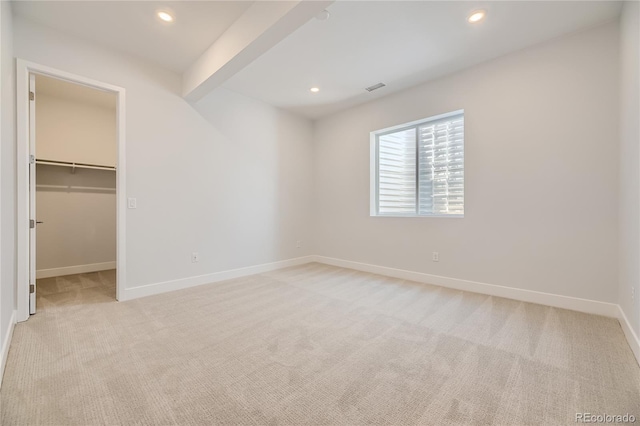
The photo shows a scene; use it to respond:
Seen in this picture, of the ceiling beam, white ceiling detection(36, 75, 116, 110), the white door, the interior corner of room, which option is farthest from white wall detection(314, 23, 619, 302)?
white ceiling detection(36, 75, 116, 110)

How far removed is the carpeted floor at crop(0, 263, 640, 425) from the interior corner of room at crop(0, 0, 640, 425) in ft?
0.06

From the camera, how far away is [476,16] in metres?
2.37

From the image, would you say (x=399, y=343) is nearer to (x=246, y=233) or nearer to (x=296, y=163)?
(x=246, y=233)

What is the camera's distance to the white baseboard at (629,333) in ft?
5.79

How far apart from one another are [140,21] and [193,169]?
1.62 metres

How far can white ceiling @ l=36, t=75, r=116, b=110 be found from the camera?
3663mm

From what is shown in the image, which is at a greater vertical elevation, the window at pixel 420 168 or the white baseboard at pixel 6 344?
the window at pixel 420 168

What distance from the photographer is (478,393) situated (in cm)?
145

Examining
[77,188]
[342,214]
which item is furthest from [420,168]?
[77,188]

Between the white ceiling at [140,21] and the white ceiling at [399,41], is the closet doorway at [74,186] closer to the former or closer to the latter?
the white ceiling at [140,21]

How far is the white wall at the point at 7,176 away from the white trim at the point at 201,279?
3.14 ft

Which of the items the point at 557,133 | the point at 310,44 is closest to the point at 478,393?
the point at 557,133

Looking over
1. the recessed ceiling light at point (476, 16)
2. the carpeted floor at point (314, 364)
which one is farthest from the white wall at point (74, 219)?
the recessed ceiling light at point (476, 16)

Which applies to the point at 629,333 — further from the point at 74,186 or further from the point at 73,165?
the point at 74,186
